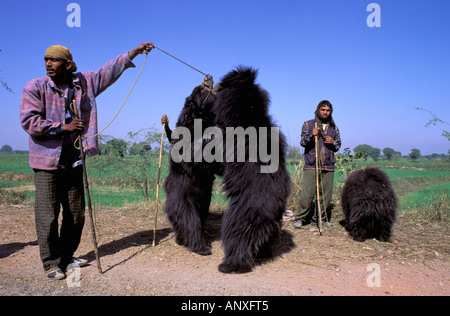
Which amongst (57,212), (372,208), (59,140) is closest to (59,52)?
(59,140)

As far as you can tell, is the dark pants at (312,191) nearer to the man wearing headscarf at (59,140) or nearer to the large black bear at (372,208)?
the large black bear at (372,208)

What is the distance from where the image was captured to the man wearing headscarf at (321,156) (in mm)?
5707

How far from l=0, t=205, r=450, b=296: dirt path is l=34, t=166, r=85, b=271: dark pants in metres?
0.28

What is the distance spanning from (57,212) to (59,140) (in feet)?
2.69

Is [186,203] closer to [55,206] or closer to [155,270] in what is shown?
[155,270]

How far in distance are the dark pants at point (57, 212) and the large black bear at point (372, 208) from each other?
13.0ft

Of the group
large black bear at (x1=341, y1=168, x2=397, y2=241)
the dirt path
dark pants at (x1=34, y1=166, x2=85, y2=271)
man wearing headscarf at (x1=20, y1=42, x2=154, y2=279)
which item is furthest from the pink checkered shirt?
large black bear at (x1=341, y1=168, x2=397, y2=241)

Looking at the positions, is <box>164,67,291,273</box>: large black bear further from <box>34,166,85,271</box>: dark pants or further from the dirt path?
<box>34,166,85,271</box>: dark pants

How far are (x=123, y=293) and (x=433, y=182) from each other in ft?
73.2

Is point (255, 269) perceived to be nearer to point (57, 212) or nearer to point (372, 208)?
point (372, 208)

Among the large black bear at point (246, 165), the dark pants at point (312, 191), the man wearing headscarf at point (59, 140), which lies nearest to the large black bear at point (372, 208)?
→ the dark pants at point (312, 191)

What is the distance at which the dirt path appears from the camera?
3.24 m
